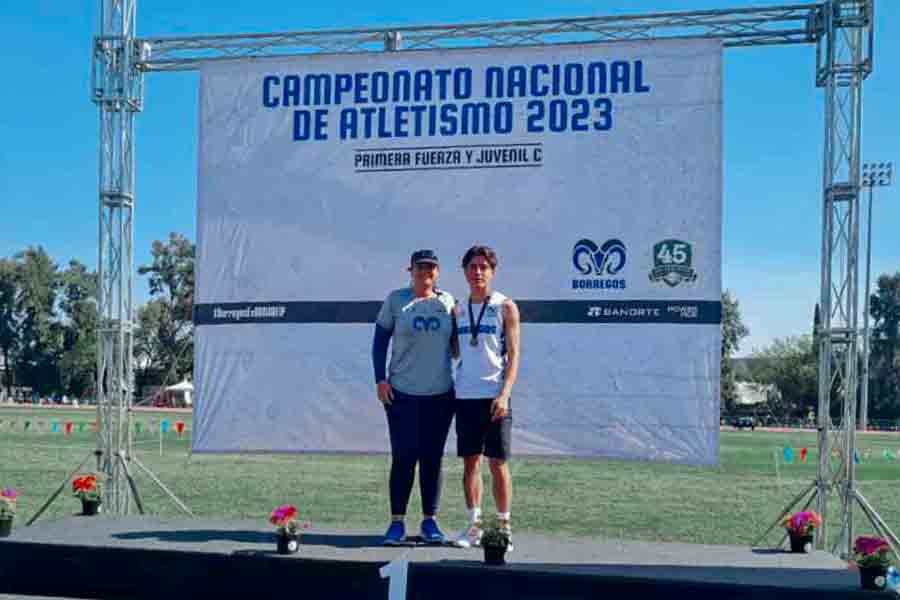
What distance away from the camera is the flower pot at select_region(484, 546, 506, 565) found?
450 centimetres

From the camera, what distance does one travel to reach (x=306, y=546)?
5.05m

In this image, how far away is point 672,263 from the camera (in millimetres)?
6453

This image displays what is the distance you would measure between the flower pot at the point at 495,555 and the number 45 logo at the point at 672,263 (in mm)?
2649

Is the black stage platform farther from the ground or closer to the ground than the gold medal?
closer to the ground

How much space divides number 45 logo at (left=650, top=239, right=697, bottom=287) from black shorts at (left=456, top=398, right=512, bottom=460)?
1938 mm

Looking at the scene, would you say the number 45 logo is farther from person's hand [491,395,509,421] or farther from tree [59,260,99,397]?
tree [59,260,99,397]

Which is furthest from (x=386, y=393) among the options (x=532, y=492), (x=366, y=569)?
(x=532, y=492)

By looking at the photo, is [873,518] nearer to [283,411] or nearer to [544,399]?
[544,399]

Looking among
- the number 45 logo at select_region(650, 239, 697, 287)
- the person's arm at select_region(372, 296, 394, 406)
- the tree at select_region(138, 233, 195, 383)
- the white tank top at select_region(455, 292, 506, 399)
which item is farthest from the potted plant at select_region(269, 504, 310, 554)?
the tree at select_region(138, 233, 195, 383)

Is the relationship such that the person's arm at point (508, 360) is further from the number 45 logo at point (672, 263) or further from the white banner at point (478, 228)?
A: the number 45 logo at point (672, 263)

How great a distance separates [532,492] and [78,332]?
56769 millimetres

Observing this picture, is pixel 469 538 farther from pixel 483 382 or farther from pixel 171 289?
pixel 171 289

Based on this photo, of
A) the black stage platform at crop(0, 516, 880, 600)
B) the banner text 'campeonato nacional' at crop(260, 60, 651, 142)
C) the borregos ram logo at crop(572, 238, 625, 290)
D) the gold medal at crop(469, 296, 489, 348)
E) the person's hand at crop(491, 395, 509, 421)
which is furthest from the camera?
the banner text 'campeonato nacional' at crop(260, 60, 651, 142)

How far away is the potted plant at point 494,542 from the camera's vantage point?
4480mm
